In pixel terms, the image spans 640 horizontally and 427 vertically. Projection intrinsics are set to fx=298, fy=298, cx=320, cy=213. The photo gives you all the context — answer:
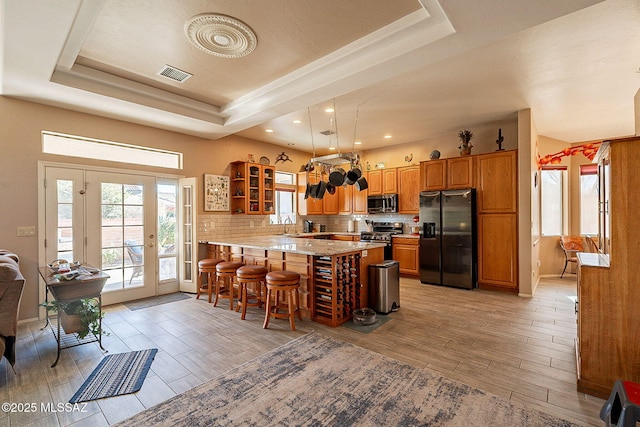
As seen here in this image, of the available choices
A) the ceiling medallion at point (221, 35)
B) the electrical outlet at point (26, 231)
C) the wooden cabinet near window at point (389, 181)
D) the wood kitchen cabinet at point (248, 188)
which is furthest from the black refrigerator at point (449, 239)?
the electrical outlet at point (26, 231)

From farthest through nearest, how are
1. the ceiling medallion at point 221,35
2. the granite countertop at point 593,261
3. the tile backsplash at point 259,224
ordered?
the tile backsplash at point 259,224 → the ceiling medallion at point 221,35 → the granite countertop at point 593,261

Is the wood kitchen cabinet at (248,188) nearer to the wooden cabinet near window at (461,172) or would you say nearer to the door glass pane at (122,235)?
the door glass pane at (122,235)

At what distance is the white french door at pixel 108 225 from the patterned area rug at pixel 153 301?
143mm

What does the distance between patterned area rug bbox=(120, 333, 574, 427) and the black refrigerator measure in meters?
3.32

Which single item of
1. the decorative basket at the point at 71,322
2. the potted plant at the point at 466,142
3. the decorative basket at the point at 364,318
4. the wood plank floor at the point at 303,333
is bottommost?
the wood plank floor at the point at 303,333

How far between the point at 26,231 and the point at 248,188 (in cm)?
327

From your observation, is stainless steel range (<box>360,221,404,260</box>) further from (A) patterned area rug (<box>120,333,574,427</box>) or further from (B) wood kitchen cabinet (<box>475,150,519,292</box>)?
(A) patterned area rug (<box>120,333,574,427</box>)

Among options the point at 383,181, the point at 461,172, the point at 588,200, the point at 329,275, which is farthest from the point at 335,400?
the point at 588,200

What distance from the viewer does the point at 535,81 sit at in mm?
3738

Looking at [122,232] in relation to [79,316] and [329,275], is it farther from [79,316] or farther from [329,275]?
[329,275]

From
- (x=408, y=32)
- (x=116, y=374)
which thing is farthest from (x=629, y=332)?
(x=116, y=374)

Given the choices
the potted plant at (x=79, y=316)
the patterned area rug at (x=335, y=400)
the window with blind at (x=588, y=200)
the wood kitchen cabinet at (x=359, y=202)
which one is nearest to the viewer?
the patterned area rug at (x=335, y=400)

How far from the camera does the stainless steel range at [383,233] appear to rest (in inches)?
266

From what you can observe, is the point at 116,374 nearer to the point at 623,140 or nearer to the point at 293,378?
the point at 293,378
